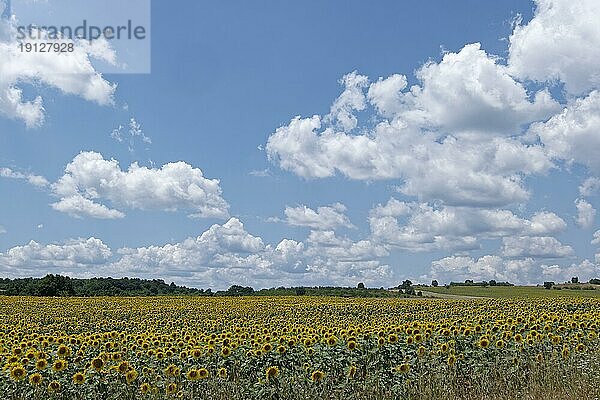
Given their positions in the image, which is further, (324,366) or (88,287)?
(88,287)

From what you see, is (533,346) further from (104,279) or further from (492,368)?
(104,279)

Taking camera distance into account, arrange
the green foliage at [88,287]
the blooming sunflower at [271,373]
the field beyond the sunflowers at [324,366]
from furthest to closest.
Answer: the green foliage at [88,287] < the blooming sunflower at [271,373] < the field beyond the sunflowers at [324,366]

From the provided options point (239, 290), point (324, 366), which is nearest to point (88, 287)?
point (239, 290)

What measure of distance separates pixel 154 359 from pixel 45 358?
1.77 m

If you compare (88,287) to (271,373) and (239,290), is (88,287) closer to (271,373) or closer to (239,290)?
(239,290)

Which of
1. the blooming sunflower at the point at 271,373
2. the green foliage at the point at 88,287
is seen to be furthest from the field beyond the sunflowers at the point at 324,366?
the green foliage at the point at 88,287

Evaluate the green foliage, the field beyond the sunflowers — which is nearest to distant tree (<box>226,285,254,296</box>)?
the green foliage

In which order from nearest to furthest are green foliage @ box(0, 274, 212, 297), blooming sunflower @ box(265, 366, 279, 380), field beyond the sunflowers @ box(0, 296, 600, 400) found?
field beyond the sunflowers @ box(0, 296, 600, 400) → blooming sunflower @ box(265, 366, 279, 380) → green foliage @ box(0, 274, 212, 297)

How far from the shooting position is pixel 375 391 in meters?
10.4

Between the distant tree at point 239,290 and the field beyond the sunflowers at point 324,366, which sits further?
the distant tree at point 239,290

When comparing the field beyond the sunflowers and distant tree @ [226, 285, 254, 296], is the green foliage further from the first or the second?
the field beyond the sunflowers

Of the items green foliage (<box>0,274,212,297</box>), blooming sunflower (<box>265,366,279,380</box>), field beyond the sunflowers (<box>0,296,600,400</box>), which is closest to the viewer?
field beyond the sunflowers (<box>0,296,600,400</box>)

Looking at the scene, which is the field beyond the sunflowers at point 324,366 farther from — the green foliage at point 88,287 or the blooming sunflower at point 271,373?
the green foliage at point 88,287

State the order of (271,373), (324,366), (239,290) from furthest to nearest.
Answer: (239,290) < (324,366) < (271,373)
